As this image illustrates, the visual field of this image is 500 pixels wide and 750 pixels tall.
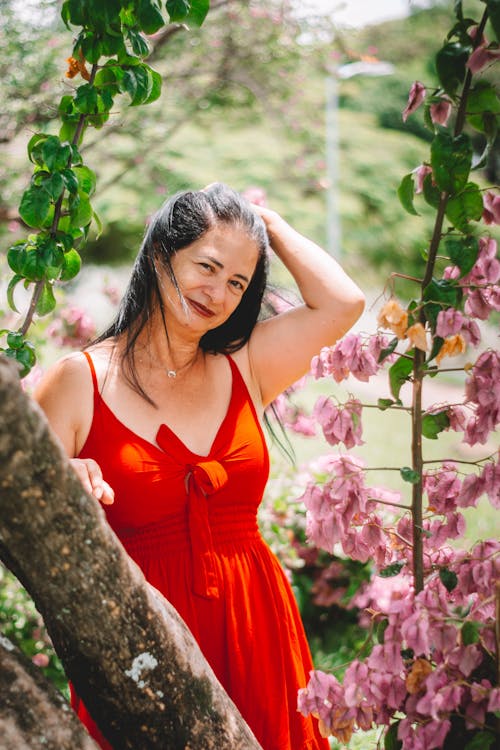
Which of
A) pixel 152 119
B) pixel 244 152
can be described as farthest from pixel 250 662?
pixel 244 152

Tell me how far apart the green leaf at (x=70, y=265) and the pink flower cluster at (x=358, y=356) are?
2.39ft

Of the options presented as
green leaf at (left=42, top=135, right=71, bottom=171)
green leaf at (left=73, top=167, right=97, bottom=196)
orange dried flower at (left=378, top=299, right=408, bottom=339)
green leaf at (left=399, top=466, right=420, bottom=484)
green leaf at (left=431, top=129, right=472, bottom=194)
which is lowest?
green leaf at (left=399, top=466, right=420, bottom=484)

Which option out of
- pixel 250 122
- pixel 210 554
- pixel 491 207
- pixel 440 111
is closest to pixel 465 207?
pixel 491 207

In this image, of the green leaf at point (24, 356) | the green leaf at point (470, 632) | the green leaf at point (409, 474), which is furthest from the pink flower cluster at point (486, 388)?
the green leaf at point (24, 356)

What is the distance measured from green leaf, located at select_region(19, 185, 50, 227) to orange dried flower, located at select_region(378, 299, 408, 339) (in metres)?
0.88

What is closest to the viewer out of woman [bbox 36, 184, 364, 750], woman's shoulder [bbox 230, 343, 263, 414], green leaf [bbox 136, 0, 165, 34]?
green leaf [bbox 136, 0, 165, 34]

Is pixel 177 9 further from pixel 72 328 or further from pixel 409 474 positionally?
pixel 72 328

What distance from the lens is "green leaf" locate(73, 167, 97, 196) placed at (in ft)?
6.64

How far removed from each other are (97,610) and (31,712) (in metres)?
0.19

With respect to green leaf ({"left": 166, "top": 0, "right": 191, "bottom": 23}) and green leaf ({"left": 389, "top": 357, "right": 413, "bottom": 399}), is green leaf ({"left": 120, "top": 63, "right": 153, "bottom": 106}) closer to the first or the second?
green leaf ({"left": 166, "top": 0, "right": 191, "bottom": 23})

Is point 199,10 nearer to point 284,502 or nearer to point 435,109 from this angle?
point 435,109

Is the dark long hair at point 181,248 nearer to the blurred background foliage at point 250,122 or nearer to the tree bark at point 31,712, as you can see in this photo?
the blurred background foliage at point 250,122

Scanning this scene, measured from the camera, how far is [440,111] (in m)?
1.57

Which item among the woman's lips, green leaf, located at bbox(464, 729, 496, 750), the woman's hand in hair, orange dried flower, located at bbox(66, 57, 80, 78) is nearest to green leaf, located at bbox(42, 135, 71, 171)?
orange dried flower, located at bbox(66, 57, 80, 78)
